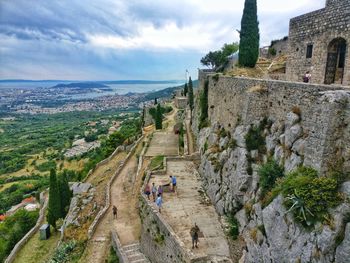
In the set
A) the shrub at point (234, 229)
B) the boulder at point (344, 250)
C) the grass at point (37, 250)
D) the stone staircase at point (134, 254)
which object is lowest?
the grass at point (37, 250)

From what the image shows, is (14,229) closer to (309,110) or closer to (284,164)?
(284,164)

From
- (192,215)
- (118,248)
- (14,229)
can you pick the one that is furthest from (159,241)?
(14,229)

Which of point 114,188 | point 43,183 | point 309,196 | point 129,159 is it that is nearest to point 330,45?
point 309,196

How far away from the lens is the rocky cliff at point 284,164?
9.13m

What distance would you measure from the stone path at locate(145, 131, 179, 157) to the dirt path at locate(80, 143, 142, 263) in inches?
185

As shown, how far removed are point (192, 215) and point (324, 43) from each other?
37.9ft

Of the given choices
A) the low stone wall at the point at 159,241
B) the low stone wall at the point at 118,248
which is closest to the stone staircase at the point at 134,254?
the low stone wall at the point at 159,241

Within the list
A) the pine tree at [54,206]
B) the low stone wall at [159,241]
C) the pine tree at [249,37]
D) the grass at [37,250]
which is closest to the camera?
the low stone wall at [159,241]

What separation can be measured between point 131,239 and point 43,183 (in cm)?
7410

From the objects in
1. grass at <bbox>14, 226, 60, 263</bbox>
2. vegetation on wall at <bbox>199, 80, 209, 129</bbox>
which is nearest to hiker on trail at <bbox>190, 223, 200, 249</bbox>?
vegetation on wall at <bbox>199, 80, 209, 129</bbox>

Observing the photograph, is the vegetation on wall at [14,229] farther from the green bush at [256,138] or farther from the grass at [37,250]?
the green bush at [256,138]

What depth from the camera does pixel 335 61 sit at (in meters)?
15.6

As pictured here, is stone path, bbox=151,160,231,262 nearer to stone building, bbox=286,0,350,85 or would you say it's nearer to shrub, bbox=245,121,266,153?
shrub, bbox=245,121,266,153

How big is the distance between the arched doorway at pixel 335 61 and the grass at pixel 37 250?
2505cm
